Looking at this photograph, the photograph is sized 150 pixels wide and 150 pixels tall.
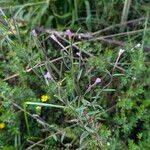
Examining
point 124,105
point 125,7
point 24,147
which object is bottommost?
point 24,147

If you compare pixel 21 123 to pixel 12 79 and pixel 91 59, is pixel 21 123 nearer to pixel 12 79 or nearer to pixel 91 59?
pixel 12 79

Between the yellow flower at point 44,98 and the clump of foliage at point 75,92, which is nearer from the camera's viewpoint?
the clump of foliage at point 75,92

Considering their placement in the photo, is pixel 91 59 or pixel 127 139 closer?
pixel 127 139

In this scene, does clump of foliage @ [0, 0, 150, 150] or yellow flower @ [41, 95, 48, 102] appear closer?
clump of foliage @ [0, 0, 150, 150]

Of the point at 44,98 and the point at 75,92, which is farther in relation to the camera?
the point at 44,98

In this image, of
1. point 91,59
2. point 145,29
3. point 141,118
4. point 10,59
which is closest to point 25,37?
point 10,59

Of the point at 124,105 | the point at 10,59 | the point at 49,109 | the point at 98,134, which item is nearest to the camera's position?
the point at 98,134

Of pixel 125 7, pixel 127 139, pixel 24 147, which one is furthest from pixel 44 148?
pixel 125 7

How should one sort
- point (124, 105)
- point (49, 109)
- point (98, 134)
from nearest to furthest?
1. point (98, 134)
2. point (124, 105)
3. point (49, 109)

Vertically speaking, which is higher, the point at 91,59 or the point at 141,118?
the point at 91,59
